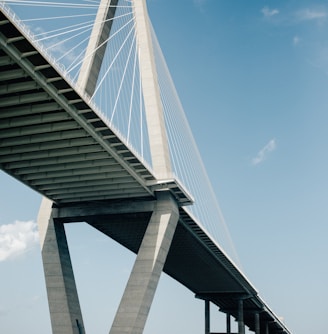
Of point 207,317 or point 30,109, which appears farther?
point 207,317

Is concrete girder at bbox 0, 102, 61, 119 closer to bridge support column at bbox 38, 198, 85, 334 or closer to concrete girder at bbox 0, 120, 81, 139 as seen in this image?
concrete girder at bbox 0, 120, 81, 139

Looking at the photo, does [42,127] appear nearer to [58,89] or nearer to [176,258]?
[58,89]

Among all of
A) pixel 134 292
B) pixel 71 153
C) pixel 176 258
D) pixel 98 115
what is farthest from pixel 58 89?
pixel 176 258

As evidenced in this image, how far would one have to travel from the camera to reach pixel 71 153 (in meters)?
29.8

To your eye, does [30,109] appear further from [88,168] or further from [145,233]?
[145,233]

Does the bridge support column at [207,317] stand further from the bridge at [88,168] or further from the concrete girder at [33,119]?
the concrete girder at [33,119]

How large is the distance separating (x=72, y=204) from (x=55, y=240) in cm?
286

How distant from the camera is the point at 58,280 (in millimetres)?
Answer: 35219

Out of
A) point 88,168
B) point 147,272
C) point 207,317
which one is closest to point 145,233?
point 147,272

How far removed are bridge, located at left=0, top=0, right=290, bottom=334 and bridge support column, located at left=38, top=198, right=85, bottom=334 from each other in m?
0.07

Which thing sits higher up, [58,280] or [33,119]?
[33,119]

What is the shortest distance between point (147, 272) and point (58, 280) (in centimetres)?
664

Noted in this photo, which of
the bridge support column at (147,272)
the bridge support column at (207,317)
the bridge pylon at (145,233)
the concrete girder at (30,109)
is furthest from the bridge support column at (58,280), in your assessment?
the bridge support column at (207,317)

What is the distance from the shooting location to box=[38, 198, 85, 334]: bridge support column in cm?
3481
